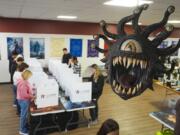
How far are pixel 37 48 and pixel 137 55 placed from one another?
8.05 metres

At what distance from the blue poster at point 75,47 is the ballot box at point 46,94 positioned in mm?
5287

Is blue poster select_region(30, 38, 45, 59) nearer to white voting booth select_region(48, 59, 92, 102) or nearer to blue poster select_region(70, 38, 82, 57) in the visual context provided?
blue poster select_region(70, 38, 82, 57)

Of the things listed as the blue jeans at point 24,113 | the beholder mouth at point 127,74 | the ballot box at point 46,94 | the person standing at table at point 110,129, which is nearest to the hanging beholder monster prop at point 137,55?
the beholder mouth at point 127,74

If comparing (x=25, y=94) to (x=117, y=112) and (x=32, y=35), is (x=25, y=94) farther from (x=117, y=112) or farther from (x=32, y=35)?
(x=32, y=35)

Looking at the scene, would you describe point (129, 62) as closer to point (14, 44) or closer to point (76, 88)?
point (76, 88)

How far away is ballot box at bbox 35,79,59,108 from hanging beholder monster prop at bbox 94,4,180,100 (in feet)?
9.56

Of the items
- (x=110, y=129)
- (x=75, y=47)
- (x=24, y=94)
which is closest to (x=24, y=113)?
(x=24, y=94)

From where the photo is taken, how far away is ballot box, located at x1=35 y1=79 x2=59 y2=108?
3.92 metres

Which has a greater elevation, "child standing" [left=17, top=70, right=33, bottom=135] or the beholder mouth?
the beholder mouth

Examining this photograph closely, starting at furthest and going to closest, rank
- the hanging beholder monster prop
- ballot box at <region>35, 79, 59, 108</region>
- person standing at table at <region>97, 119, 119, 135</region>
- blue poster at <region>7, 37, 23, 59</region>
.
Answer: blue poster at <region>7, 37, 23, 59</region>
ballot box at <region>35, 79, 59, 108</region>
person standing at table at <region>97, 119, 119, 135</region>
the hanging beholder monster prop

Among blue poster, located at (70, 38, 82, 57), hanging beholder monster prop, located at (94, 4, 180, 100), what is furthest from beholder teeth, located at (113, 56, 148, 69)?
blue poster, located at (70, 38, 82, 57)

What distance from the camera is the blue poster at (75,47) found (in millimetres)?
9297

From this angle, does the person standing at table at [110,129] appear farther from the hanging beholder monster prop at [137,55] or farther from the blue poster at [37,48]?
the blue poster at [37,48]

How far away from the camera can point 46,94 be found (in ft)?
13.1
